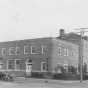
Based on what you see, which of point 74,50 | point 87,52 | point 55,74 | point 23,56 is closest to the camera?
point 55,74

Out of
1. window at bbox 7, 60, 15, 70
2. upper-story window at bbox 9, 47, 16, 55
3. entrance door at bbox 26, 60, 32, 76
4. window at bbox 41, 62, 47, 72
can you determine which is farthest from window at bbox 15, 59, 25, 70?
window at bbox 41, 62, 47, 72

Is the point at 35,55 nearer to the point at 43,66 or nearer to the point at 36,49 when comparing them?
the point at 36,49

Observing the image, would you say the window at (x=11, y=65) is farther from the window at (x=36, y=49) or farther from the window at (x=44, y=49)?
the window at (x=44, y=49)

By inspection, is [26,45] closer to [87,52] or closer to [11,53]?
[11,53]

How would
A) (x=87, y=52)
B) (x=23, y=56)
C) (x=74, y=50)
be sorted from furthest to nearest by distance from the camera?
(x=87, y=52)
(x=74, y=50)
(x=23, y=56)

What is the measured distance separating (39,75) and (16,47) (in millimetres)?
7795

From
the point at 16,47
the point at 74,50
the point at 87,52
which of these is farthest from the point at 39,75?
the point at 87,52

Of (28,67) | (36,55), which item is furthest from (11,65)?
(36,55)

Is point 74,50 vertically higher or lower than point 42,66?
higher

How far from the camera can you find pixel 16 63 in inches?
1640

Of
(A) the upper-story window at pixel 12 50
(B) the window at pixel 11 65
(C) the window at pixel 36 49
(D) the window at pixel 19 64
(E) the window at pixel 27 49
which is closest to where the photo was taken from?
(C) the window at pixel 36 49

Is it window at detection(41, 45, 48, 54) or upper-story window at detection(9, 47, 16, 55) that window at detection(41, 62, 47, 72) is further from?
upper-story window at detection(9, 47, 16, 55)

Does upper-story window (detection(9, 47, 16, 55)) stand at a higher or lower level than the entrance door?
higher

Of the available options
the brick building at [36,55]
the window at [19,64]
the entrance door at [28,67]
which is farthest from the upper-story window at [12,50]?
the entrance door at [28,67]
